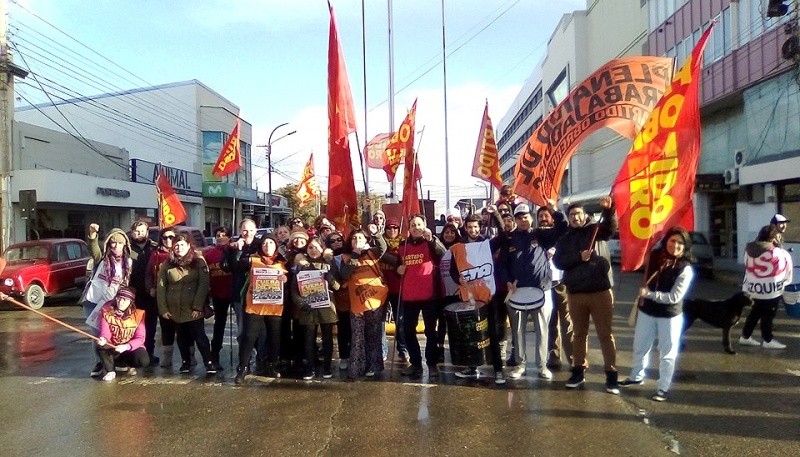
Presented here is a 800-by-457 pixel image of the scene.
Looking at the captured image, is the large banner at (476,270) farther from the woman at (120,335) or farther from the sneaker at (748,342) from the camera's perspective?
the sneaker at (748,342)

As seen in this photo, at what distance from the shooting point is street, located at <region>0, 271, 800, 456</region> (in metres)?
4.86

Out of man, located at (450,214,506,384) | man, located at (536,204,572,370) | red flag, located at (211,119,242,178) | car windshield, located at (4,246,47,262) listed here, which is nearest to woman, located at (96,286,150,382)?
man, located at (450,214,506,384)

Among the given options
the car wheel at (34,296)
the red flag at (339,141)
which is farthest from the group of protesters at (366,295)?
the car wheel at (34,296)

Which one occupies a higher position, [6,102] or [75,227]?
[6,102]

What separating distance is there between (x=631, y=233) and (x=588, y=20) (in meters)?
39.6

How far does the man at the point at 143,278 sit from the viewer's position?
7590 millimetres

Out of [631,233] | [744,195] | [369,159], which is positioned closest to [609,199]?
[631,233]

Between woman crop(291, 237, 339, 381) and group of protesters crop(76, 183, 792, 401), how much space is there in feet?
0.04

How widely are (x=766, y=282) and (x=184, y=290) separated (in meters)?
7.21

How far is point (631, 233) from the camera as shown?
593cm

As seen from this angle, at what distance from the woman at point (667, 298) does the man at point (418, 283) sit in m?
2.12

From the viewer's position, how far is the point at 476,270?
668cm

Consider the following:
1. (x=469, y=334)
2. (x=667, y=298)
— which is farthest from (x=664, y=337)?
(x=469, y=334)

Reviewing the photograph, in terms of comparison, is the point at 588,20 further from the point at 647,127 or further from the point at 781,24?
the point at 647,127
